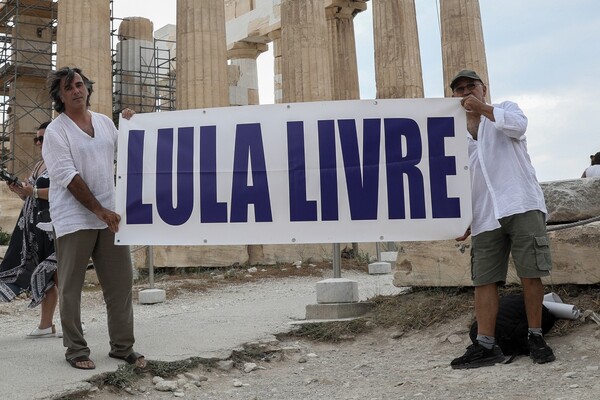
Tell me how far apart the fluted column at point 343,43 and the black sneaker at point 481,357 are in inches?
852

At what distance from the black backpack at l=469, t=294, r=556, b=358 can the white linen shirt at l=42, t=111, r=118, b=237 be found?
9.29 ft

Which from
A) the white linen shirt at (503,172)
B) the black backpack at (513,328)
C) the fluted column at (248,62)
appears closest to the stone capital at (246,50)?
the fluted column at (248,62)

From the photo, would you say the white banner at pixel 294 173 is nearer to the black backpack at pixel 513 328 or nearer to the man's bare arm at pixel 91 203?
the man's bare arm at pixel 91 203

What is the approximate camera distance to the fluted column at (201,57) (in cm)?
1627

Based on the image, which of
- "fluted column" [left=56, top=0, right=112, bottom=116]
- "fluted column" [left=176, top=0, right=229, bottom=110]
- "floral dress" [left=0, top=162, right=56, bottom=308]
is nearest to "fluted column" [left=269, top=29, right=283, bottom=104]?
"fluted column" [left=176, top=0, right=229, bottom=110]

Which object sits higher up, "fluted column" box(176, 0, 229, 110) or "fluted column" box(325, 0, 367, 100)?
"fluted column" box(325, 0, 367, 100)

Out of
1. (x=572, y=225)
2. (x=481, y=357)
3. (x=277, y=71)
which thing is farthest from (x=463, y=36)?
(x=481, y=357)

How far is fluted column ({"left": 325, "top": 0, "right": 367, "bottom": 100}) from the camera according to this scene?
84.0ft

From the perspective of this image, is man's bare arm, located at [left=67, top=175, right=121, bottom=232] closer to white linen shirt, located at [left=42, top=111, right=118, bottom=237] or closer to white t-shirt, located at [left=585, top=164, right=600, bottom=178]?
white linen shirt, located at [left=42, top=111, right=118, bottom=237]

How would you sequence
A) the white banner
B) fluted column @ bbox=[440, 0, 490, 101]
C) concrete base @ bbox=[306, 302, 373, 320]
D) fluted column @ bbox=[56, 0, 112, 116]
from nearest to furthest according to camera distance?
the white banner, concrete base @ bbox=[306, 302, 373, 320], fluted column @ bbox=[56, 0, 112, 116], fluted column @ bbox=[440, 0, 490, 101]

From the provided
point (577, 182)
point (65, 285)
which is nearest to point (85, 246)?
point (65, 285)

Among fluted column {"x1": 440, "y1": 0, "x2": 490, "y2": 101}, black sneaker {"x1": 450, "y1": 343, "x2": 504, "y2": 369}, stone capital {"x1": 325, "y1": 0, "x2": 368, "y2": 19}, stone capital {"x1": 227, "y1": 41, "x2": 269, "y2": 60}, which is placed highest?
stone capital {"x1": 227, "y1": 41, "x2": 269, "y2": 60}

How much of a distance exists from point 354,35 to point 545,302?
75.0 feet

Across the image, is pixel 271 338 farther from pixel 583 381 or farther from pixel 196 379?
pixel 583 381
